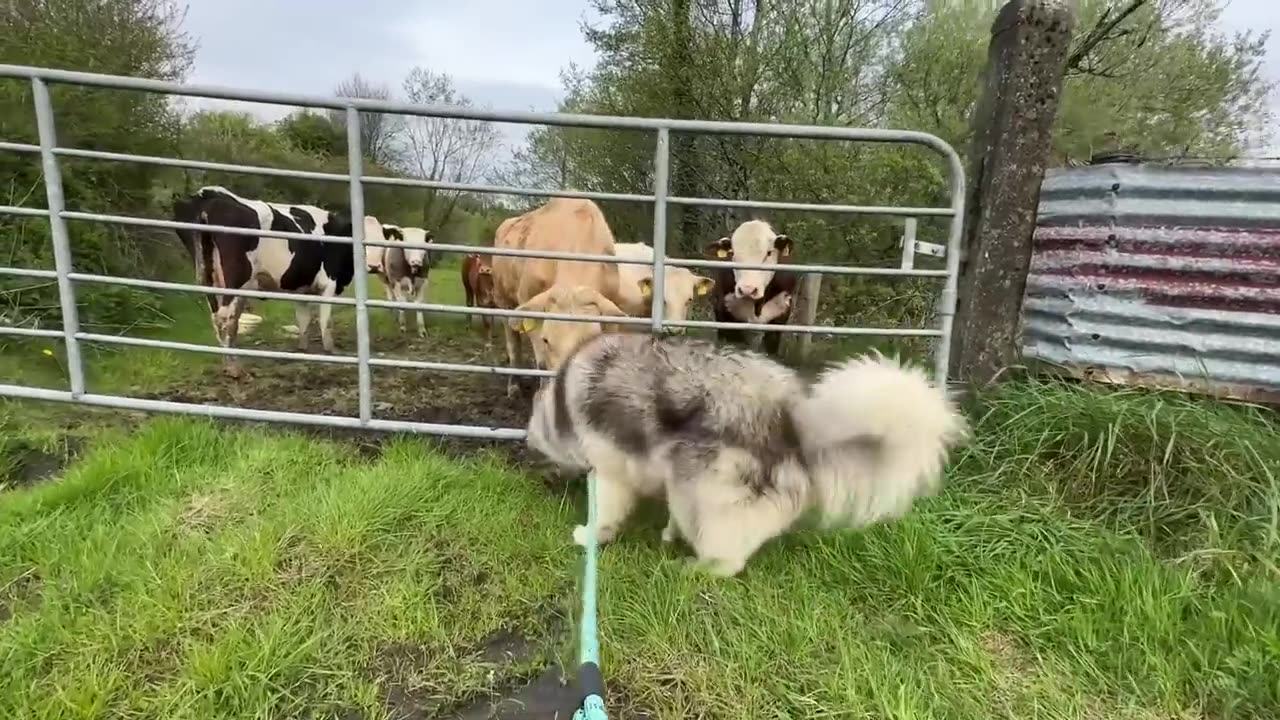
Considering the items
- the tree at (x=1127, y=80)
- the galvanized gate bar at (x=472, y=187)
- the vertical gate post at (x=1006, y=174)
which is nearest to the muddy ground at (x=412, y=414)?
the galvanized gate bar at (x=472, y=187)

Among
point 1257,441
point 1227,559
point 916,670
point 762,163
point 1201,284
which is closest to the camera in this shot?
point 916,670

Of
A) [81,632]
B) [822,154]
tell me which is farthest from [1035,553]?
[822,154]

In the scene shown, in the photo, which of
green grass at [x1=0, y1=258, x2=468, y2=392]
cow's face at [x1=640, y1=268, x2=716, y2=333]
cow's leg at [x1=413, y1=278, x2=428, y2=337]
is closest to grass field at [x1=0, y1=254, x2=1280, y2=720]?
green grass at [x1=0, y1=258, x2=468, y2=392]

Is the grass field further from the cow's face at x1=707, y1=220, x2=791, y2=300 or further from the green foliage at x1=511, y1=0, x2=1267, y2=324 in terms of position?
the green foliage at x1=511, y1=0, x2=1267, y2=324

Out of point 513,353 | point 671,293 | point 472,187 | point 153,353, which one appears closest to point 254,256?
point 153,353

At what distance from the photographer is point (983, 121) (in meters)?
3.97

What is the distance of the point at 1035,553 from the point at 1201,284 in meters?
1.91

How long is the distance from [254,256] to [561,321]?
3.36 m

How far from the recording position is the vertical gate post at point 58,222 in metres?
3.67

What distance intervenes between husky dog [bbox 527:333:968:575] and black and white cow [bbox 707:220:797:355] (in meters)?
2.86

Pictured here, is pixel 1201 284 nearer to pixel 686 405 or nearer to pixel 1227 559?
pixel 1227 559

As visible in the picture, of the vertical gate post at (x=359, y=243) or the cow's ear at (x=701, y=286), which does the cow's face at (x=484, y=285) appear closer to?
the cow's ear at (x=701, y=286)

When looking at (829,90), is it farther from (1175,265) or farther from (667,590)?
(667,590)

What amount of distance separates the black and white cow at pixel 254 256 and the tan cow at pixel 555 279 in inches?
47.4
